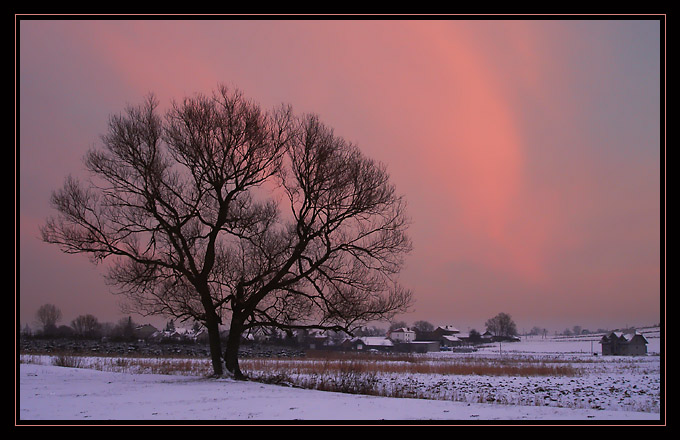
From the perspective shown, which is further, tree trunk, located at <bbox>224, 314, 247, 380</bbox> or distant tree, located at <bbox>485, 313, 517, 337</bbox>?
distant tree, located at <bbox>485, 313, 517, 337</bbox>

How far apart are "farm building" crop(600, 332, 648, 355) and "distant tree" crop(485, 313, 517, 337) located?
88310 mm

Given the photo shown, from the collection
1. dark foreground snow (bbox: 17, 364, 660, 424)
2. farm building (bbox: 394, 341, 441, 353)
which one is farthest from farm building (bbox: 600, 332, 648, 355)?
dark foreground snow (bbox: 17, 364, 660, 424)

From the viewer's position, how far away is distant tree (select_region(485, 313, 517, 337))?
540ft

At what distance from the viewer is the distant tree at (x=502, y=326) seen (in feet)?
540

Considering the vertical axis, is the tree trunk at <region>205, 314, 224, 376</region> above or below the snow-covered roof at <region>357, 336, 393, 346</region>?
above

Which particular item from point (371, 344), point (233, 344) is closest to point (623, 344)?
point (371, 344)

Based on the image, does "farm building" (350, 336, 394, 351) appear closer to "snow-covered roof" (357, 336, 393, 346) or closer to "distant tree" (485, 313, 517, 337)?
"snow-covered roof" (357, 336, 393, 346)

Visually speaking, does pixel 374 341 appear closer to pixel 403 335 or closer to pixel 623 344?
pixel 403 335

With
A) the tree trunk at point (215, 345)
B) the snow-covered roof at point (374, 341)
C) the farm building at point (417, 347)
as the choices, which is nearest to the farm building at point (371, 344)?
the snow-covered roof at point (374, 341)

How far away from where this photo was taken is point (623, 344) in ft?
244

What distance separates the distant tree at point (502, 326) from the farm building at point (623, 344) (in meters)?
88.3

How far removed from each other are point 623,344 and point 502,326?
92.5 m
